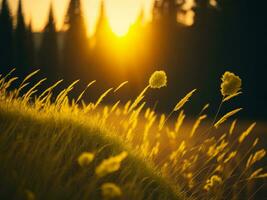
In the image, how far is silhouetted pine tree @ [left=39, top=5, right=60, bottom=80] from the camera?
4631 cm

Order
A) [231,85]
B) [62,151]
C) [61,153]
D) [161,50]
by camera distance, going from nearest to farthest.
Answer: [62,151] < [61,153] < [231,85] < [161,50]

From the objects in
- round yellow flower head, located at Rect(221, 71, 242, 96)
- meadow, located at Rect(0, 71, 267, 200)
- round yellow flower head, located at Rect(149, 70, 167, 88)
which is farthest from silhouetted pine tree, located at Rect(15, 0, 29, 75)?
round yellow flower head, located at Rect(221, 71, 242, 96)

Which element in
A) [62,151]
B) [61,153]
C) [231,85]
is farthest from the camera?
[231,85]

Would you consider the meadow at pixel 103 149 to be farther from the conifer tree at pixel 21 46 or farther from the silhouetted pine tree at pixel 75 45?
the silhouetted pine tree at pixel 75 45

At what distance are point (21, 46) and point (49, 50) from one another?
3163 mm

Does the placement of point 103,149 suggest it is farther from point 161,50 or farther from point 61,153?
point 161,50

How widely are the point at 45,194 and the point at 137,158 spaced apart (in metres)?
1.82

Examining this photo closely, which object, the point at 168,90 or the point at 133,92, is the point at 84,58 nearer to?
the point at 133,92

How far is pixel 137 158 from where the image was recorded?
13.3 ft

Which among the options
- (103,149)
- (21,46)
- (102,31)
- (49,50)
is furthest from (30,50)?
(103,149)

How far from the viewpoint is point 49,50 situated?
46250 mm

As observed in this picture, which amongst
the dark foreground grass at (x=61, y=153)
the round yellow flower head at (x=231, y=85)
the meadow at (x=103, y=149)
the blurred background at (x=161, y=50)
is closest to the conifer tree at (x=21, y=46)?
the blurred background at (x=161, y=50)

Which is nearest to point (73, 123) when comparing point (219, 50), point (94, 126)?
point (94, 126)

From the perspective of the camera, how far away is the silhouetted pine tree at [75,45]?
4731 cm
